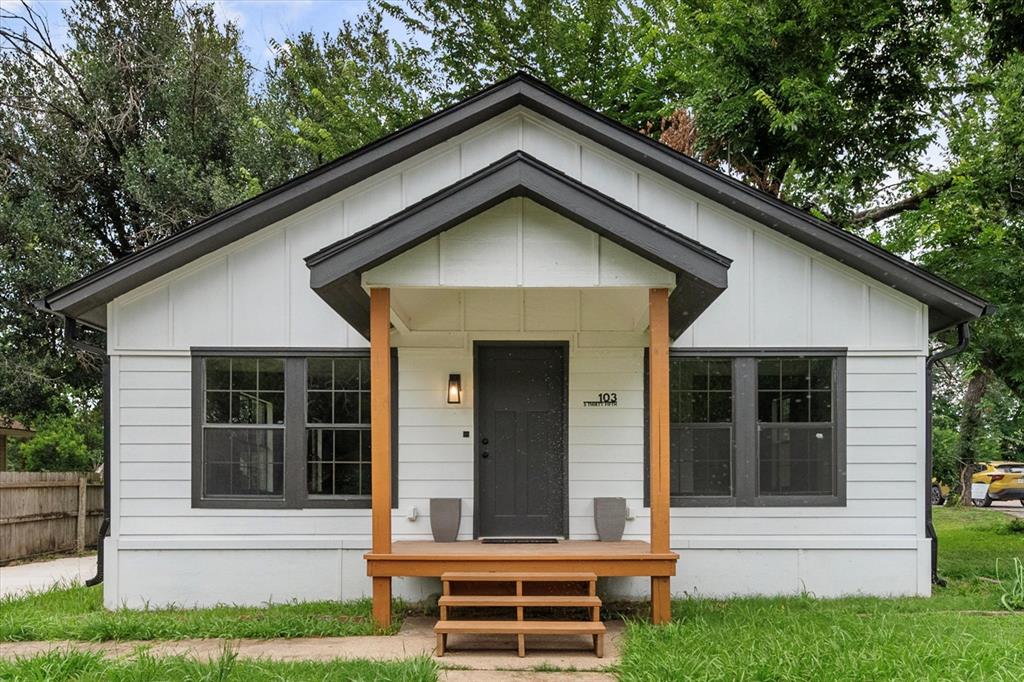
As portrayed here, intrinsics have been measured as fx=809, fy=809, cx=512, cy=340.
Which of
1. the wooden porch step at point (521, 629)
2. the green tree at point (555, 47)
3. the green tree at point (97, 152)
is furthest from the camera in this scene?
the green tree at point (555, 47)

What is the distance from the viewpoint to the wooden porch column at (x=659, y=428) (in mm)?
6059

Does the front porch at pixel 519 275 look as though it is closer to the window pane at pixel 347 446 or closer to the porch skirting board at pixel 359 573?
the porch skirting board at pixel 359 573

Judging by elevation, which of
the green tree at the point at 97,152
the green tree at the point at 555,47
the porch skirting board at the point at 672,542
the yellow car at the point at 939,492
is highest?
the green tree at the point at 555,47

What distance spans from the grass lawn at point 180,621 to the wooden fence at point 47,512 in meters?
4.34

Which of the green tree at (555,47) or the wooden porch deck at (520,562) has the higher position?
the green tree at (555,47)

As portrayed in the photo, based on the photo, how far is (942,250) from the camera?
11500mm

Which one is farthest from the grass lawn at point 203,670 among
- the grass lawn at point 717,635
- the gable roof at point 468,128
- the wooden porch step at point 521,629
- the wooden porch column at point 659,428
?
the gable roof at point 468,128

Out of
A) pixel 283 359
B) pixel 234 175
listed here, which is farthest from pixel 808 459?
pixel 234 175

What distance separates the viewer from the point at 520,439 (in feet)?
25.6

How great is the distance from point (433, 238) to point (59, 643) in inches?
159

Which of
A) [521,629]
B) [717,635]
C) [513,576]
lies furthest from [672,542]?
[521,629]

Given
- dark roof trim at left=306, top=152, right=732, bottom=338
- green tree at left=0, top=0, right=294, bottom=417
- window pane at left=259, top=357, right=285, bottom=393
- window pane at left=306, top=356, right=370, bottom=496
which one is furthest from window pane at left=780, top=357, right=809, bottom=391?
green tree at left=0, top=0, right=294, bottom=417

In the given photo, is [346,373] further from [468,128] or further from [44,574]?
[44,574]

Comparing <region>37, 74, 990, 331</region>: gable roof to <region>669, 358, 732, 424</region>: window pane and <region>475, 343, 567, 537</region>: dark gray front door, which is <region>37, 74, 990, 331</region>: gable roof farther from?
<region>475, 343, 567, 537</region>: dark gray front door
